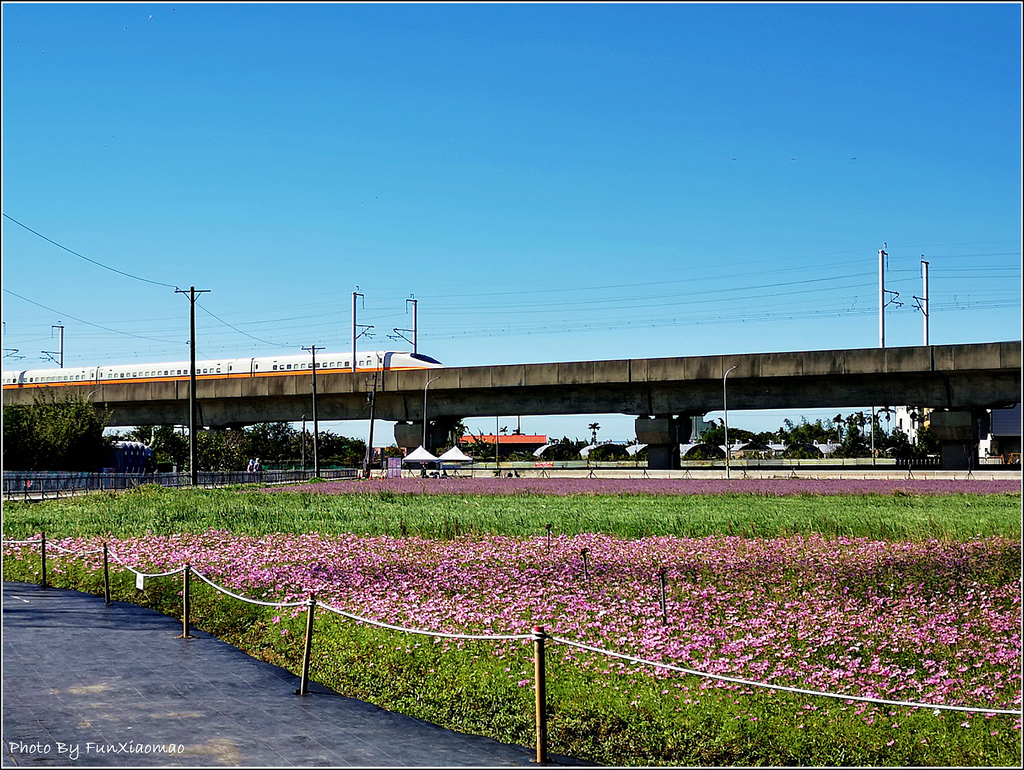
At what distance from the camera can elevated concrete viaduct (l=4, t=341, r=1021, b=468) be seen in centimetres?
5288

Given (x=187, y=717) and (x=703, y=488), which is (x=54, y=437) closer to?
(x=703, y=488)

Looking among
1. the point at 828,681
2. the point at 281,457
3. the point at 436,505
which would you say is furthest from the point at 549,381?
the point at 828,681

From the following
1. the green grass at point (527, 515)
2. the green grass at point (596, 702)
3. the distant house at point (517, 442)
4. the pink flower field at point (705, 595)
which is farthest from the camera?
the distant house at point (517, 442)

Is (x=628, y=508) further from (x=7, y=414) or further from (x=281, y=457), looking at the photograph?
(x=281, y=457)

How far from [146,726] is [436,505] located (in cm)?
2363

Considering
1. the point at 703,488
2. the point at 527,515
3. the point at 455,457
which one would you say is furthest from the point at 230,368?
the point at 527,515

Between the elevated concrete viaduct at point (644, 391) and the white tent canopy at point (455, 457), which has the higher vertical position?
the elevated concrete viaduct at point (644, 391)

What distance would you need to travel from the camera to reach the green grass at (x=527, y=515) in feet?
74.2

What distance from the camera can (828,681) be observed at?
9805mm

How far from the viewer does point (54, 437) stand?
46.1 meters

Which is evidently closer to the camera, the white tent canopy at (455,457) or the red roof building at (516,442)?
the white tent canopy at (455,457)

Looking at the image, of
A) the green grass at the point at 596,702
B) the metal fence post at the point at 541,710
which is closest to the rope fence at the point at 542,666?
the metal fence post at the point at 541,710

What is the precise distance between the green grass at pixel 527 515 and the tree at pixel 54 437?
11406 millimetres

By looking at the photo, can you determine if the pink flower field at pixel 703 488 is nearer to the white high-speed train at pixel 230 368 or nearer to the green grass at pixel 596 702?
the green grass at pixel 596 702
